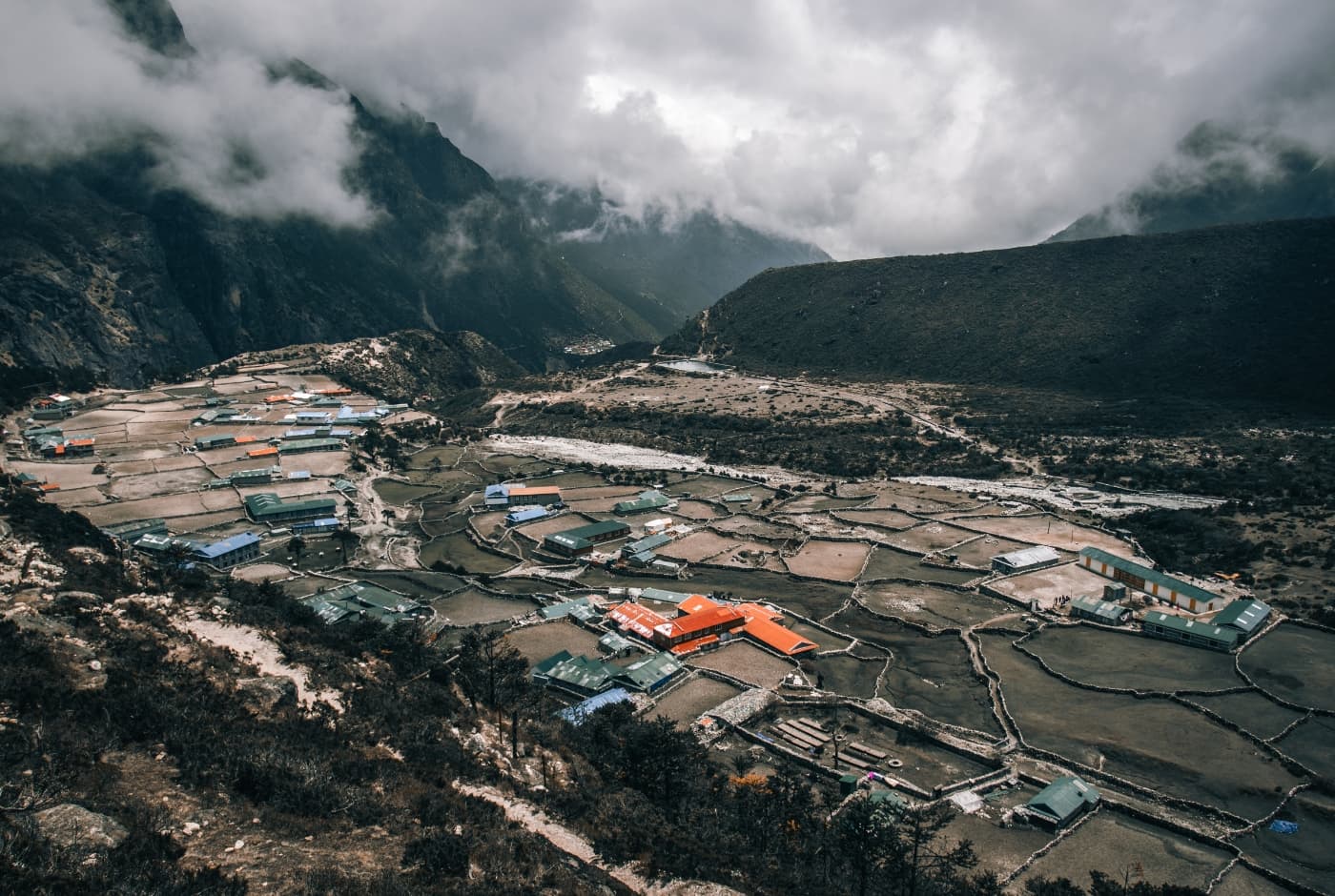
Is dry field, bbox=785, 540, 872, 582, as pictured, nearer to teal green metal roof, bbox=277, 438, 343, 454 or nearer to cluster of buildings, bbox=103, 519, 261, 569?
cluster of buildings, bbox=103, 519, 261, 569

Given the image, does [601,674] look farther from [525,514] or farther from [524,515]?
[525,514]

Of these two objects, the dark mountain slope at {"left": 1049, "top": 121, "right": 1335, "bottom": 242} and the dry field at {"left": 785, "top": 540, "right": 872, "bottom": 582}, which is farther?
the dark mountain slope at {"left": 1049, "top": 121, "right": 1335, "bottom": 242}

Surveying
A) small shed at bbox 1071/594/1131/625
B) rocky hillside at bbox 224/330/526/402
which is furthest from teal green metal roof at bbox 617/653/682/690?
rocky hillside at bbox 224/330/526/402

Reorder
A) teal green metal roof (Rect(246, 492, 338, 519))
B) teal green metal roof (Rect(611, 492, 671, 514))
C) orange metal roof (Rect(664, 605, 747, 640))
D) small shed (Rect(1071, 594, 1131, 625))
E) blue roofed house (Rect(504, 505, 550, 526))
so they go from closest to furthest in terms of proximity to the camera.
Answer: orange metal roof (Rect(664, 605, 747, 640)) < small shed (Rect(1071, 594, 1131, 625)) < teal green metal roof (Rect(246, 492, 338, 519)) < blue roofed house (Rect(504, 505, 550, 526)) < teal green metal roof (Rect(611, 492, 671, 514))

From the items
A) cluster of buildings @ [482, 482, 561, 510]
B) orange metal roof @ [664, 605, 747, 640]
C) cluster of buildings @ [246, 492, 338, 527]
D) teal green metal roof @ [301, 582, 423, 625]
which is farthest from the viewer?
cluster of buildings @ [482, 482, 561, 510]

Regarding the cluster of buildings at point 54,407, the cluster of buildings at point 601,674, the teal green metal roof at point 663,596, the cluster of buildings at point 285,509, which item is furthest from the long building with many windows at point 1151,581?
the cluster of buildings at point 54,407

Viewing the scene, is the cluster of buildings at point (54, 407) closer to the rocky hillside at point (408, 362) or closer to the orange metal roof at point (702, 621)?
the rocky hillside at point (408, 362)

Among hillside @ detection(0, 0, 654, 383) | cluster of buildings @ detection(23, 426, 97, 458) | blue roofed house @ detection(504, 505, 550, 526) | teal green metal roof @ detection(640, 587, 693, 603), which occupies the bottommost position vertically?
teal green metal roof @ detection(640, 587, 693, 603)

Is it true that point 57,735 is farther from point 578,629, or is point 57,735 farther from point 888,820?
point 578,629
